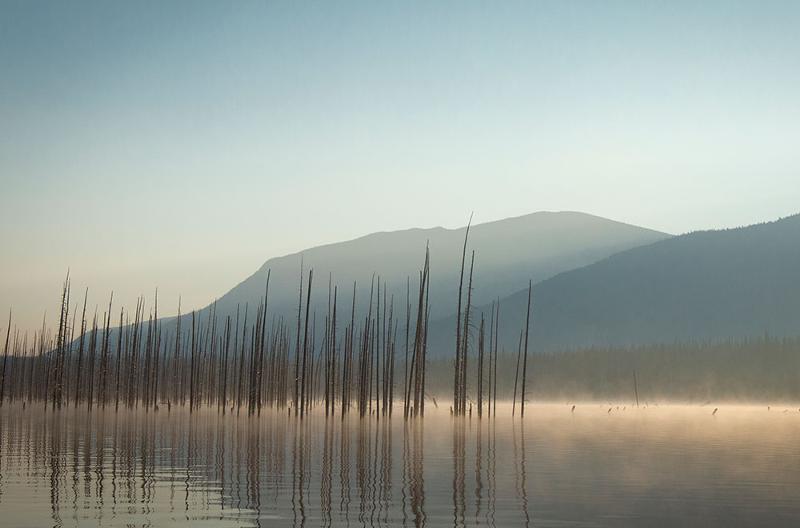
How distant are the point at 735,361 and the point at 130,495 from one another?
4989 inches

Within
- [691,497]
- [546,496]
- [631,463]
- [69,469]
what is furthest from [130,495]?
[631,463]

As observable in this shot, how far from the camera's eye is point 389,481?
18438 millimetres

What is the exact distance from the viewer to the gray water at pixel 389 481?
44.3 feet

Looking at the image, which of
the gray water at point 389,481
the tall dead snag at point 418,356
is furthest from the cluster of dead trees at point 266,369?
the gray water at point 389,481

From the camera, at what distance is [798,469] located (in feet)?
71.1

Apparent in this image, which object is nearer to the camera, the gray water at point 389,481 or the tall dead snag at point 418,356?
the gray water at point 389,481

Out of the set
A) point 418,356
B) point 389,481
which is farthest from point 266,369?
point 389,481

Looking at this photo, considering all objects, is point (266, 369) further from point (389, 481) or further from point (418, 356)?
point (389, 481)

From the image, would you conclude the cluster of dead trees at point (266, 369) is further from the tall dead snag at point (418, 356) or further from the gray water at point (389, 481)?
the gray water at point (389, 481)

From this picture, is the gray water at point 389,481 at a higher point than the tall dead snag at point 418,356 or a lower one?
lower

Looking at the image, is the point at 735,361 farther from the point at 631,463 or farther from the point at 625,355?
the point at 631,463

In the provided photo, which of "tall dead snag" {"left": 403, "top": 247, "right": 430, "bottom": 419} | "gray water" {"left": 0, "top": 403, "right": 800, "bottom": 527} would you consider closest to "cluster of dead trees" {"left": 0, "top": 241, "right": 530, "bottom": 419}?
"tall dead snag" {"left": 403, "top": 247, "right": 430, "bottom": 419}

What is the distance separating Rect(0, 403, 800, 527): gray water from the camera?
44.3 feet

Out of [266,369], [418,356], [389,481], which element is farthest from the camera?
[266,369]
